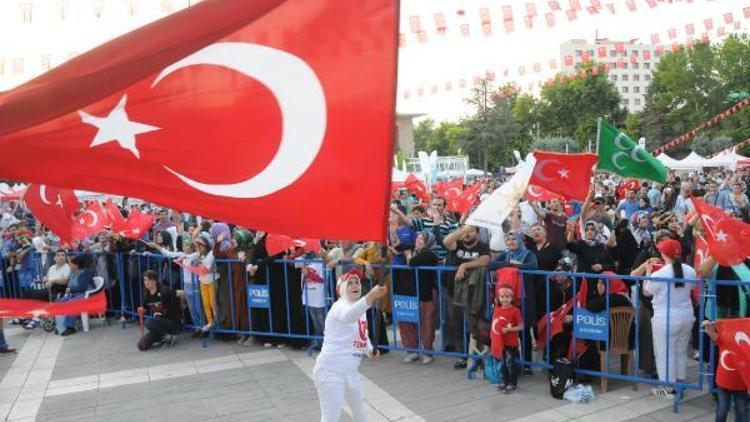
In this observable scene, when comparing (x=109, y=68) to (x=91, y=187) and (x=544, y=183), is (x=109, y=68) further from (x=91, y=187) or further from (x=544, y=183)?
(x=544, y=183)

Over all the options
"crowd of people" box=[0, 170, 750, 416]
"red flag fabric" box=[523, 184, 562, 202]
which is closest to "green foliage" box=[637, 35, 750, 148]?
"red flag fabric" box=[523, 184, 562, 202]

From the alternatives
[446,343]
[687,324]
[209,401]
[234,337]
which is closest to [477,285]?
[446,343]

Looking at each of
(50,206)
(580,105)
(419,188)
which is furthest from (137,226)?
(580,105)

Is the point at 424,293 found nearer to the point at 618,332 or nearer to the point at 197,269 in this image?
the point at 618,332

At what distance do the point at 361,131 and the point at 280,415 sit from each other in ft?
13.1

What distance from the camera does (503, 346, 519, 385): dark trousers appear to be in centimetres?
677

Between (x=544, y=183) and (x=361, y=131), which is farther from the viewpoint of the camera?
(x=544, y=183)

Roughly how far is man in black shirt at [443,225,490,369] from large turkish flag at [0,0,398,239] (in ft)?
13.7

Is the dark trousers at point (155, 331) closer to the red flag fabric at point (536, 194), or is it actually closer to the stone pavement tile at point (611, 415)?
the stone pavement tile at point (611, 415)

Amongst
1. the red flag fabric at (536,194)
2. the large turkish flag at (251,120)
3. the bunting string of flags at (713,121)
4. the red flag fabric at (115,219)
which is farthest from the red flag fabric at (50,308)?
the bunting string of flags at (713,121)

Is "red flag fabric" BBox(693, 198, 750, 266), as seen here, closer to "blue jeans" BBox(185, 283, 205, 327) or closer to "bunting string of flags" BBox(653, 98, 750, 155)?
"blue jeans" BBox(185, 283, 205, 327)

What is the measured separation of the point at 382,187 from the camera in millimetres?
3377

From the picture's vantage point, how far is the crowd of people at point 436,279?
6508 millimetres

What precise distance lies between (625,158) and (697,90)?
66.9 metres
